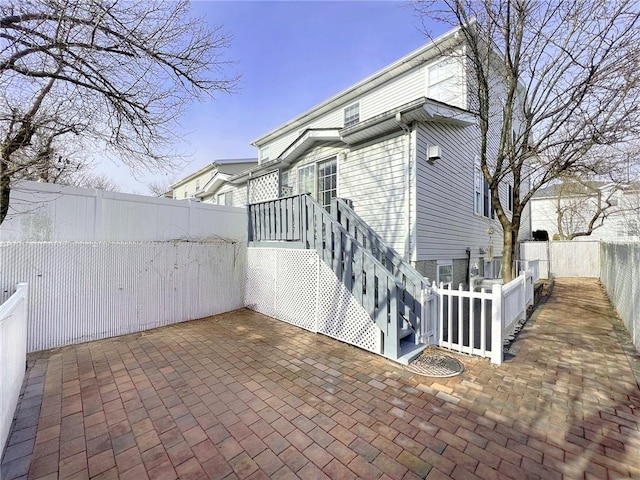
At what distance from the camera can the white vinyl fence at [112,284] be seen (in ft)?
14.8

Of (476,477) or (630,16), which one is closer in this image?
(476,477)

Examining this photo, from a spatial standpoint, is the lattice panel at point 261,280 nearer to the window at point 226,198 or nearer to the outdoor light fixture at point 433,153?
the outdoor light fixture at point 433,153

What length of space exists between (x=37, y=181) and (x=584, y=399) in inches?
338

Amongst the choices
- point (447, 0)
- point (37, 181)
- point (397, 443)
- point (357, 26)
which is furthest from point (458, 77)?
point (37, 181)

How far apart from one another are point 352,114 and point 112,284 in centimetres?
974

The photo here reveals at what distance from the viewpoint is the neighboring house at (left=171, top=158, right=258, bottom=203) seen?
14.3m

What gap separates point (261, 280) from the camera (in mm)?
7070

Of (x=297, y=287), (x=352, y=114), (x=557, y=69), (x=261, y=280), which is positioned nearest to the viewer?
(x=557, y=69)

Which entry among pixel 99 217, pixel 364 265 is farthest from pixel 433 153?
pixel 99 217

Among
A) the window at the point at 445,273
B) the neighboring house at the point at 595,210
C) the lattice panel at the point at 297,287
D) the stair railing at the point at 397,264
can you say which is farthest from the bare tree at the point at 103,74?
the neighboring house at the point at 595,210

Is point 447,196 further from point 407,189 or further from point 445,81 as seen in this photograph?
point 445,81

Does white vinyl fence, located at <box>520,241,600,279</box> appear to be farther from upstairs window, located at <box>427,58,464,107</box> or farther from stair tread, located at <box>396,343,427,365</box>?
stair tread, located at <box>396,343,427,365</box>

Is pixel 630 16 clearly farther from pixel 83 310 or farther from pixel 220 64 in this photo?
pixel 83 310

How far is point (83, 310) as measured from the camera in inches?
196
